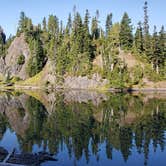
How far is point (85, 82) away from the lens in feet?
560

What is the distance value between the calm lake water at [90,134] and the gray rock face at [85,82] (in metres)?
78.6

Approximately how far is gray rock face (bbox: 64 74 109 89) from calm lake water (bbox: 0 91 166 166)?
78610 millimetres

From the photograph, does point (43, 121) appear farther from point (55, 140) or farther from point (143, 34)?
point (143, 34)

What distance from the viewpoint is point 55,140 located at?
167 feet

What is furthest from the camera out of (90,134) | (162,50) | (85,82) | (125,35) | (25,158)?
(125,35)

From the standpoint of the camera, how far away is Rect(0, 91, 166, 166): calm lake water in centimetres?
4237

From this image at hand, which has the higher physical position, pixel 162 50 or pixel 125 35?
pixel 125 35

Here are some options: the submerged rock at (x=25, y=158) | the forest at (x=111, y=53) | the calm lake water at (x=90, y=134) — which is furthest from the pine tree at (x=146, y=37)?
the submerged rock at (x=25, y=158)

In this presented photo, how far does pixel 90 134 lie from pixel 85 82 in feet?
380

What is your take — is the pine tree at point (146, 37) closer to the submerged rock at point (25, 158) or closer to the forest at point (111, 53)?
the forest at point (111, 53)

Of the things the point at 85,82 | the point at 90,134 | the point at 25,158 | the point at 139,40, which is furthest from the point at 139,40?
the point at 25,158

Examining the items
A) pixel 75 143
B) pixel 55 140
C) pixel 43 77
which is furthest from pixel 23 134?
pixel 43 77

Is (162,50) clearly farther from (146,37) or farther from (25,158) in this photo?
(25,158)

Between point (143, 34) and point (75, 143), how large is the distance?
149036mm
